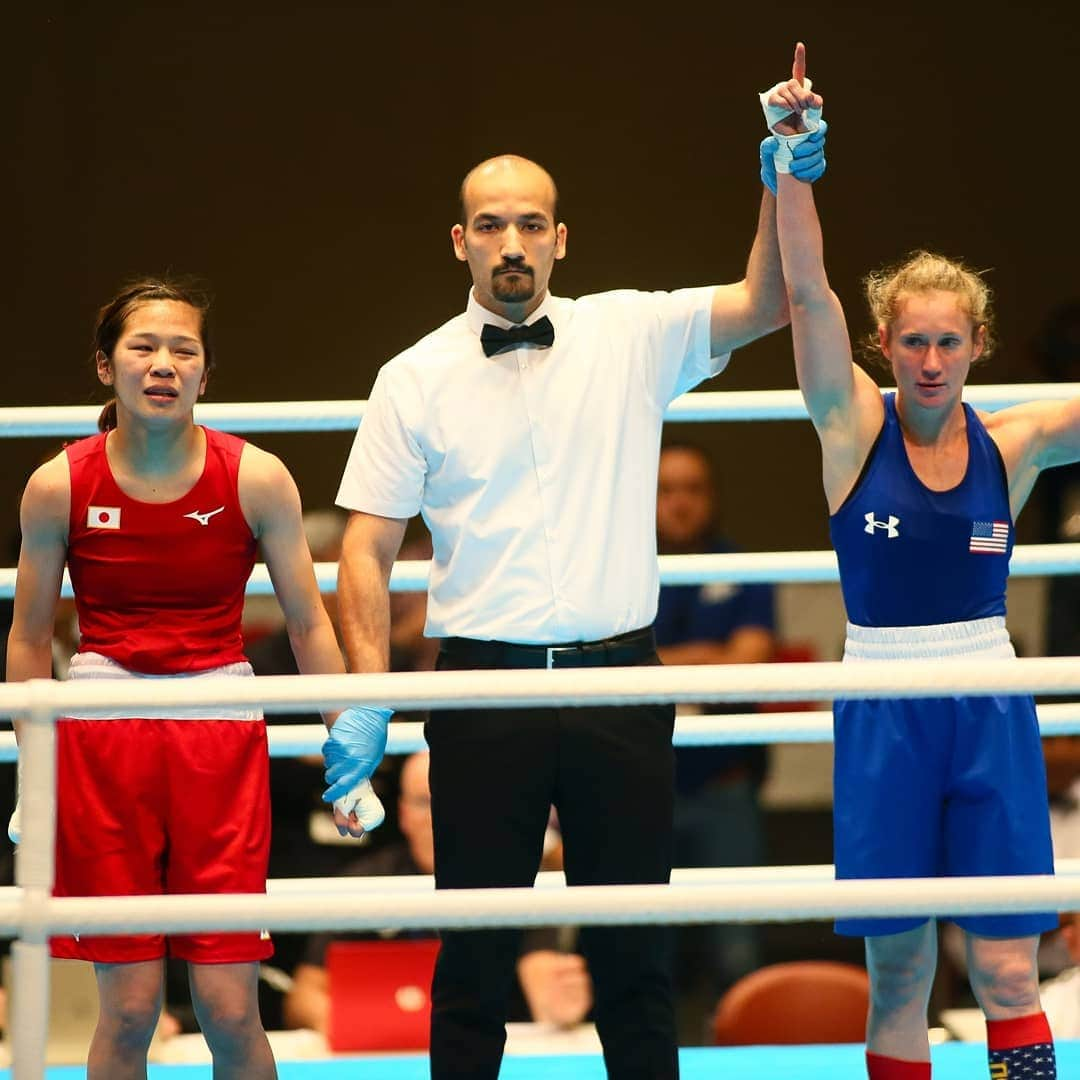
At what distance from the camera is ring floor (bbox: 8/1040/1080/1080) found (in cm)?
262

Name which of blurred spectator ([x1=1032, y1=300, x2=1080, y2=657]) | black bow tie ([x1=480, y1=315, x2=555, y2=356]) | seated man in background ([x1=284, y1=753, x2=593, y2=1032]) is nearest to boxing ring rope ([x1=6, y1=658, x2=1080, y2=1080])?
black bow tie ([x1=480, y1=315, x2=555, y2=356])

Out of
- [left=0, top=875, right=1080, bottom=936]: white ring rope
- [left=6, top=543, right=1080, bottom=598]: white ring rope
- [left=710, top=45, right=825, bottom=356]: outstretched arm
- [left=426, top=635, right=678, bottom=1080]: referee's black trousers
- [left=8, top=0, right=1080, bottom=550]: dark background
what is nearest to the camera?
[left=0, top=875, right=1080, bottom=936]: white ring rope

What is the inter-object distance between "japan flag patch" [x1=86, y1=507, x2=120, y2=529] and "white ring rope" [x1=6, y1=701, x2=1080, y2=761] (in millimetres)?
499

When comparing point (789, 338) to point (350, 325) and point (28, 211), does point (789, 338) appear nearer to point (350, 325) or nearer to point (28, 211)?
point (350, 325)

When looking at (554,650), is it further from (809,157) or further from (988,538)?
(809,157)

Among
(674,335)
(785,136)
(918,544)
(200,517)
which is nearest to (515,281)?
(674,335)

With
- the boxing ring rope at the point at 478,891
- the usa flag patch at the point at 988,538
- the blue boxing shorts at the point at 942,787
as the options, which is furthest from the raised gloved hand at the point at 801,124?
the boxing ring rope at the point at 478,891

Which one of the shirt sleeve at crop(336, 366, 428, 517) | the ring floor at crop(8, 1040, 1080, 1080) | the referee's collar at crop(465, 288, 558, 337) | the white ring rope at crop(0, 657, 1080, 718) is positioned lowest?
the ring floor at crop(8, 1040, 1080, 1080)

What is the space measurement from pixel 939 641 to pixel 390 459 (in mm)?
723

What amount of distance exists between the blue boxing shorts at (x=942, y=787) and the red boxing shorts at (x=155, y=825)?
728mm

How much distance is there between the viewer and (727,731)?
2586 mm

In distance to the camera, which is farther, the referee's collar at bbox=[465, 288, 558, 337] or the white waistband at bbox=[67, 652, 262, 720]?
the referee's collar at bbox=[465, 288, 558, 337]

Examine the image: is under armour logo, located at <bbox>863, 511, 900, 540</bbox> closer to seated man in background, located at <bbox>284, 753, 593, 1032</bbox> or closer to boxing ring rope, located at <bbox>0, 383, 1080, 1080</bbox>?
boxing ring rope, located at <bbox>0, 383, 1080, 1080</bbox>

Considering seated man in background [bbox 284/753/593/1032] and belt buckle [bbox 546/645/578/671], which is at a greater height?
belt buckle [bbox 546/645/578/671]
